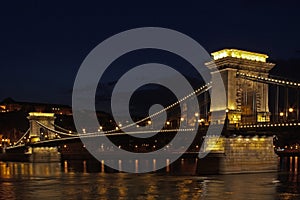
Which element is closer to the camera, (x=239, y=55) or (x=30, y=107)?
(x=239, y=55)

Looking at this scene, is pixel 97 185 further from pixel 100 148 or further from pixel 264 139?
pixel 100 148

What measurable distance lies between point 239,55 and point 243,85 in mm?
2874

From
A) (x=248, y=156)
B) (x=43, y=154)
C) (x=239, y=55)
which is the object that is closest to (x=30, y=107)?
(x=43, y=154)

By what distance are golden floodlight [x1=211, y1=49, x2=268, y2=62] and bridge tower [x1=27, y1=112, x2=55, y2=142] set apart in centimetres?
5717

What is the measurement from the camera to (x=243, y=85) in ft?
151

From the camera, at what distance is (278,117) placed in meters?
47.6

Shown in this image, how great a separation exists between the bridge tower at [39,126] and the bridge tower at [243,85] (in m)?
57.1

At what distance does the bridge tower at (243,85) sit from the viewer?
44.5m

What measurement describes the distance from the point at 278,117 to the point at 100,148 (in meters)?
58.7

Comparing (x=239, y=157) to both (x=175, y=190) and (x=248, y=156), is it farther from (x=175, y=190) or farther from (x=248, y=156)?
(x=175, y=190)

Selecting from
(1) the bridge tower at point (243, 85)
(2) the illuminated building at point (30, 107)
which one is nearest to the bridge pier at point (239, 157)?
(1) the bridge tower at point (243, 85)

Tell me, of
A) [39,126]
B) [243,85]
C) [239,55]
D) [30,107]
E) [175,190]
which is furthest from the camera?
[30,107]

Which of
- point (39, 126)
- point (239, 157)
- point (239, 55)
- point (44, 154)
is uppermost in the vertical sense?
point (239, 55)

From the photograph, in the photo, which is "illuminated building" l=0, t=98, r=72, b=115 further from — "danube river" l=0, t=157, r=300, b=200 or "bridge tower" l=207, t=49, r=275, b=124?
"danube river" l=0, t=157, r=300, b=200
